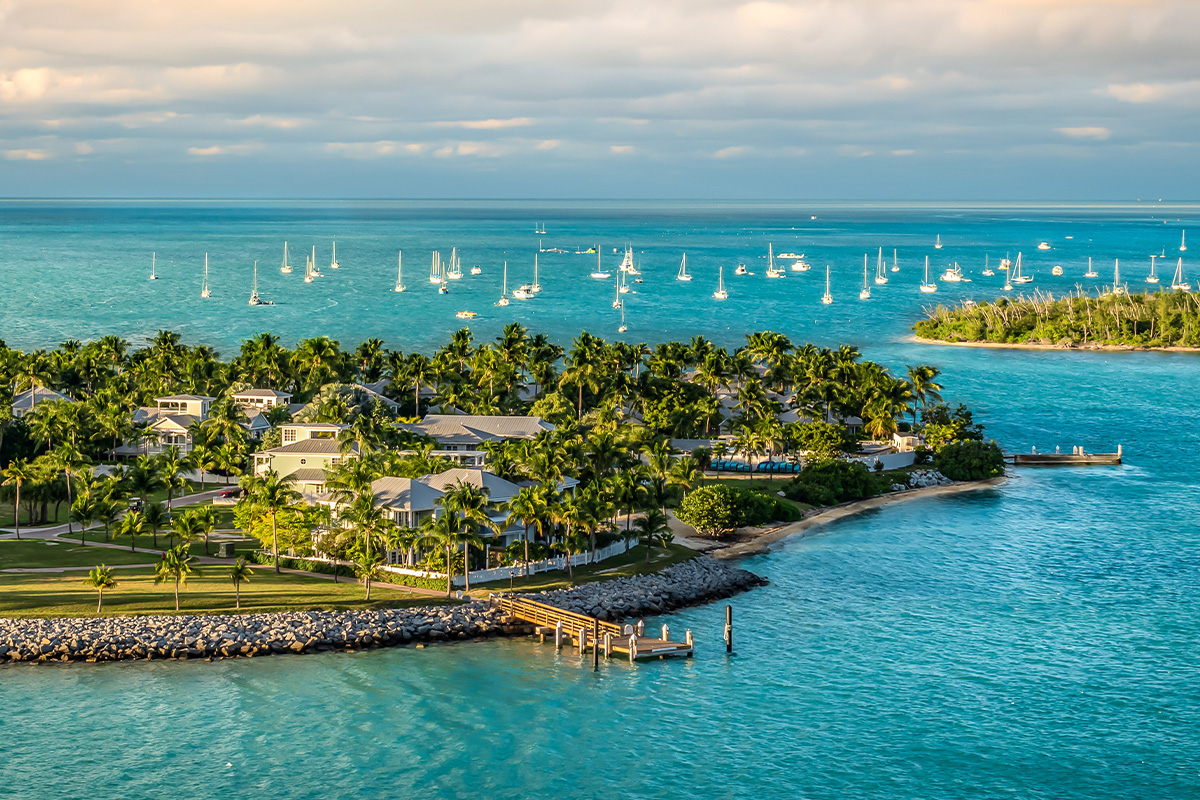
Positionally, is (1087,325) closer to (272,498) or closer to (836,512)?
(836,512)

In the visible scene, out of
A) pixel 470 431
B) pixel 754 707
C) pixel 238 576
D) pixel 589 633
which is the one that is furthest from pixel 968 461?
pixel 238 576

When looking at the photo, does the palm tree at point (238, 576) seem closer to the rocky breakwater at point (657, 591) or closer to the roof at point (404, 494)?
the roof at point (404, 494)

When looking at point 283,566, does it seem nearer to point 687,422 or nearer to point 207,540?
point 207,540

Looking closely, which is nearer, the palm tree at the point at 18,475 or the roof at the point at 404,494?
the roof at the point at 404,494

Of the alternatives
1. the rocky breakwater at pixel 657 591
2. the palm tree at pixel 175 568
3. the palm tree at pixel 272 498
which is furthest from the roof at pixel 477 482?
the palm tree at pixel 175 568

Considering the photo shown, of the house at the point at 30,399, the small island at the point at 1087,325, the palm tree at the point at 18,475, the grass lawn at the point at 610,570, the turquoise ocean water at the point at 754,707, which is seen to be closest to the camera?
the turquoise ocean water at the point at 754,707

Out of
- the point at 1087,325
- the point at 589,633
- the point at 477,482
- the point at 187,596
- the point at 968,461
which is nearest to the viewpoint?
the point at 589,633

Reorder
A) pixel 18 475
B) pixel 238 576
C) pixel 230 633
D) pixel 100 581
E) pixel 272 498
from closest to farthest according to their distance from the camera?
pixel 230 633 → pixel 100 581 → pixel 238 576 → pixel 272 498 → pixel 18 475
